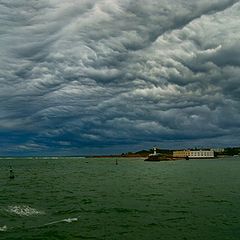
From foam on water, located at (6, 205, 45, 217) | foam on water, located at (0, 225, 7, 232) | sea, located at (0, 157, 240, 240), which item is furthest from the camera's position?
foam on water, located at (6, 205, 45, 217)

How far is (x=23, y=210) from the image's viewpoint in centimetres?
4797

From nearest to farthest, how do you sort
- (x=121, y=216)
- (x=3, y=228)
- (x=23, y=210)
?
(x=3, y=228)
(x=121, y=216)
(x=23, y=210)

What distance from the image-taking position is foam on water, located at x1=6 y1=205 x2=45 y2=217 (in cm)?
4591

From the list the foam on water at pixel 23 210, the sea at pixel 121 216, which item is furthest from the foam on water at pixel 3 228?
the foam on water at pixel 23 210

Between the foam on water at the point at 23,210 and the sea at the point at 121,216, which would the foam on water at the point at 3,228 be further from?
the foam on water at the point at 23,210

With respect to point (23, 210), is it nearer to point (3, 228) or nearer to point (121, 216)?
point (3, 228)

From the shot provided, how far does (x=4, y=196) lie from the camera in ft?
209

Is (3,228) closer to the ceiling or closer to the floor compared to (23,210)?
closer to the floor

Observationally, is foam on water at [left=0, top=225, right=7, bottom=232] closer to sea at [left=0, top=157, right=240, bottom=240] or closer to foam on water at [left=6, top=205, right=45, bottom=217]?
sea at [left=0, top=157, right=240, bottom=240]

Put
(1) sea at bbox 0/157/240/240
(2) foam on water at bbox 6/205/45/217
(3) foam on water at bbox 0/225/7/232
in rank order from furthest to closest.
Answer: (2) foam on water at bbox 6/205/45/217 → (3) foam on water at bbox 0/225/7/232 → (1) sea at bbox 0/157/240/240

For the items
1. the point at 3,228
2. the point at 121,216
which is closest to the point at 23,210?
the point at 3,228

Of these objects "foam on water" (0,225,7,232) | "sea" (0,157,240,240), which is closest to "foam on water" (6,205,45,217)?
"sea" (0,157,240,240)

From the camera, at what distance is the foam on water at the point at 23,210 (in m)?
45.9

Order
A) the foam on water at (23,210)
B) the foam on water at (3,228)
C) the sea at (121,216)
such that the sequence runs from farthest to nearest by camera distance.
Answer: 1. the foam on water at (23,210)
2. the foam on water at (3,228)
3. the sea at (121,216)
